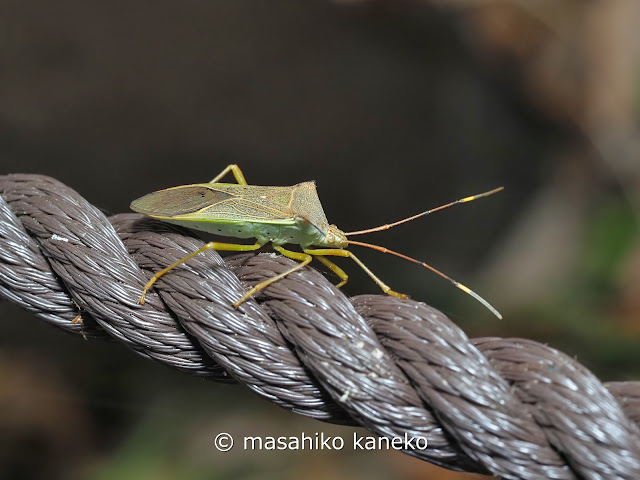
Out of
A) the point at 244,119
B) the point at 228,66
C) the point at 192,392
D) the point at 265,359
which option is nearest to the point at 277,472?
the point at 192,392

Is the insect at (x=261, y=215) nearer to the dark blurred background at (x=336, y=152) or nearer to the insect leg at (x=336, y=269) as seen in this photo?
the insect leg at (x=336, y=269)

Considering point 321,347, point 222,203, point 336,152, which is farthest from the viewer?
point 336,152

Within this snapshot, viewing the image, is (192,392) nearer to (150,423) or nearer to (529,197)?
(150,423)

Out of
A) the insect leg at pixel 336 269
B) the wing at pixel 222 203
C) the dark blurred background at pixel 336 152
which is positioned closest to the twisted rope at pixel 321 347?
the wing at pixel 222 203

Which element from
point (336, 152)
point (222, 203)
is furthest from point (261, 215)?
point (336, 152)

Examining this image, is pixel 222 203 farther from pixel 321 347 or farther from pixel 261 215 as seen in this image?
pixel 321 347

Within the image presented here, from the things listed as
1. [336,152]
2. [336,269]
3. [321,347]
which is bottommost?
[321,347]

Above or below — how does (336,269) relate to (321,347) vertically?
above

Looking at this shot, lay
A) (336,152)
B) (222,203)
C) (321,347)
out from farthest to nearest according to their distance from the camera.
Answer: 1. (336,152)
2. (222,203)
3. (321,347)

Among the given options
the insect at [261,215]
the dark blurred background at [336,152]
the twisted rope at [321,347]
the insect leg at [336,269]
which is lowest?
the twisted rope at [321,347]
